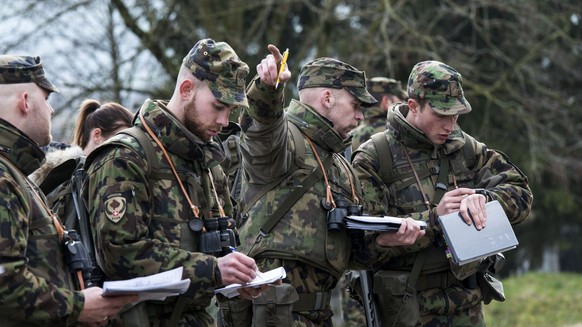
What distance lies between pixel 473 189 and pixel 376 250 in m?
0.77

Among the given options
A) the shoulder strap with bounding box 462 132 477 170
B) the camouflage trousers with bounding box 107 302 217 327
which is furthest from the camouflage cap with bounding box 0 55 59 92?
the shoulder strap with bounding box 462 132 477 170

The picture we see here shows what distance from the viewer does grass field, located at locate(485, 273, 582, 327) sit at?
1394 cm

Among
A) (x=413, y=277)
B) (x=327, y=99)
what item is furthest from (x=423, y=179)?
(x=327, y=99)

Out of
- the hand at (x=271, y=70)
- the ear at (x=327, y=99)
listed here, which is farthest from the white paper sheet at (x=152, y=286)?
the ear at (x=327, y=99)

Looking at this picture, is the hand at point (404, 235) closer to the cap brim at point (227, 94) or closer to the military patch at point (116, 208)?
the cap brim at point (227, 94)

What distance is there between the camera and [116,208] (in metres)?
4.71

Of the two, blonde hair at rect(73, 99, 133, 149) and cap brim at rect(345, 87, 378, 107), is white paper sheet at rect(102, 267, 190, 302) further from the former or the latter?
blonde hair at rect(73, 99, 133, 149)

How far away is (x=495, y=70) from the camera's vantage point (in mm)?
17000

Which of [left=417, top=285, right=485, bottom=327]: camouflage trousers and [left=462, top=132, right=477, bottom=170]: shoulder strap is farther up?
[left=462, top=132, right=477, bottom=170]: shoulder strap

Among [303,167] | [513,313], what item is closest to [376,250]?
[303,167]

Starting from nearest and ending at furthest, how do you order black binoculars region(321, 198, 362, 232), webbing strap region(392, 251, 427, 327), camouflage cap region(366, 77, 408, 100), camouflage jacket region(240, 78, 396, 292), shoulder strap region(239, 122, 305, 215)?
camouflage jacket region(240, 78, 396, 292), black binoculars region(321, 198, 362, 232), shoulder strap region(239, 122, 305, 215), webbing strap region(392, 251, 427, 327), camouflage cap region(366, 77, 408, 100)

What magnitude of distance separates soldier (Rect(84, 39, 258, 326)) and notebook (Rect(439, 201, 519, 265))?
1.47 metres

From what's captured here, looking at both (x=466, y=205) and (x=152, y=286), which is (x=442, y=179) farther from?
(x=152, y=286)

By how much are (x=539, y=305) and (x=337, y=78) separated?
32.3ft
